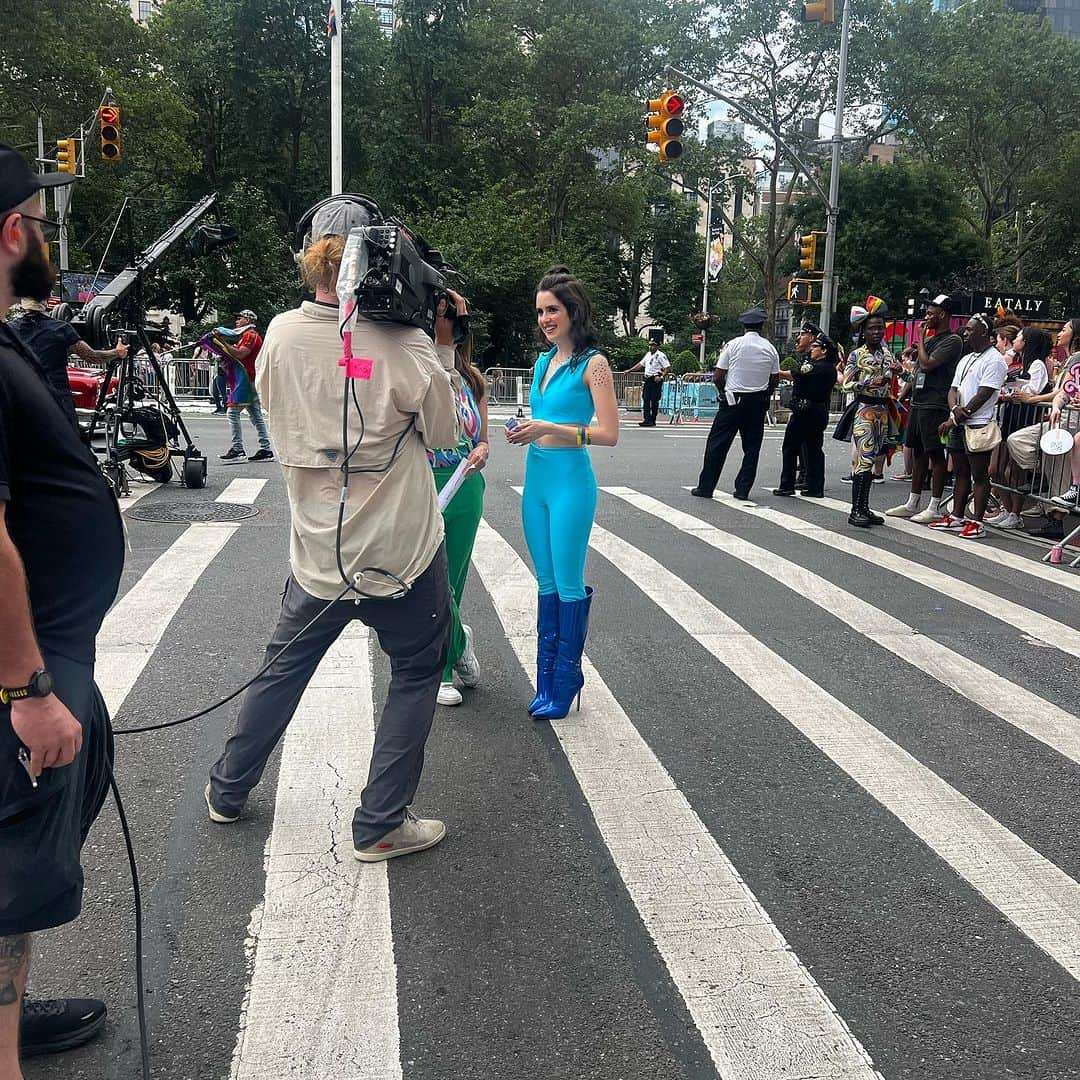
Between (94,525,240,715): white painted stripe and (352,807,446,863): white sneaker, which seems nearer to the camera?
(352,807,446,863): white sneaker

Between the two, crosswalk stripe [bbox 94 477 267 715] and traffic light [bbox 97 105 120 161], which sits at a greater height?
traffic light [bbox 97 105 120 161]

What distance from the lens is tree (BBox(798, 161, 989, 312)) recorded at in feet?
133

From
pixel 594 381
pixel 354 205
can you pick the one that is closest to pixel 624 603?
pixel 594 381

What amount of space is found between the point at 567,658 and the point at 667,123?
13.6m

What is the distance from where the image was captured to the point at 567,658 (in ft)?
15.6

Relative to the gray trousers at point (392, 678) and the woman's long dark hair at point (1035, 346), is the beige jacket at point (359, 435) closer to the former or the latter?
the gray trousers at point (392, 678)

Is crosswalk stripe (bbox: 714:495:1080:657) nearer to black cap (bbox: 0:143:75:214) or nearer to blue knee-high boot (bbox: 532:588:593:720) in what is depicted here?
blue knee-high boot (bbox: 532:588:593:720)

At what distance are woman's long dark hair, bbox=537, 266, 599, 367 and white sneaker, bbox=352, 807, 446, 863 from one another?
85.0 inches

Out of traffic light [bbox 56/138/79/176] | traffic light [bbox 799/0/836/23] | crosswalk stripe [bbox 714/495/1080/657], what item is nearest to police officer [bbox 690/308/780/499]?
crosswalk stripe [bbox 714/495/1080/657]

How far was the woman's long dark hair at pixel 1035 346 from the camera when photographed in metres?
10.7

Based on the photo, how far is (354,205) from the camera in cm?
325

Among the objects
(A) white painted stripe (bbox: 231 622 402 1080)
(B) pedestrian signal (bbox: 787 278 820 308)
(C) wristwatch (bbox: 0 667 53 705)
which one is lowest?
(A) white painted stripe (bbox: 231 622 402 1080)

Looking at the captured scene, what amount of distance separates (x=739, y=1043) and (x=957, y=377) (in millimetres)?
8830

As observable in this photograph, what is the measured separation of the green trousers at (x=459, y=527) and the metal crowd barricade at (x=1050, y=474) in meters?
6.51
